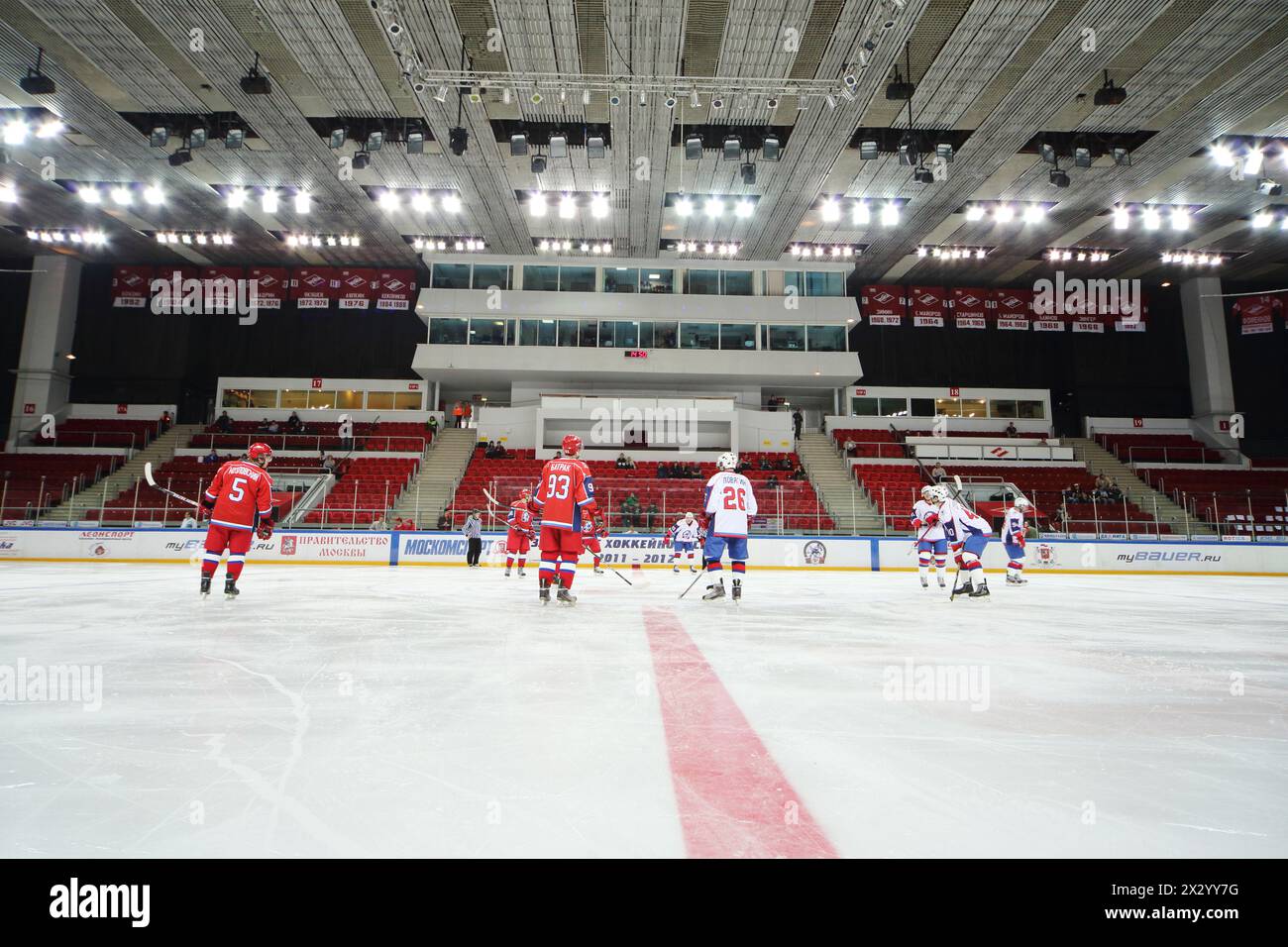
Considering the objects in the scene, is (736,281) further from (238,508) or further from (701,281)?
(238,508)

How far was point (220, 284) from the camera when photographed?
26438mm

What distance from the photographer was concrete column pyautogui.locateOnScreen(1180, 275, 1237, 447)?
1021 inches

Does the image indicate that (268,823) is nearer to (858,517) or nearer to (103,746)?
(103,746)

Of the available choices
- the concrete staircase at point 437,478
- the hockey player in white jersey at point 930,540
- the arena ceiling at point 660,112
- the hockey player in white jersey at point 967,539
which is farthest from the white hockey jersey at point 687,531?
the arena ceiling at point 660,112

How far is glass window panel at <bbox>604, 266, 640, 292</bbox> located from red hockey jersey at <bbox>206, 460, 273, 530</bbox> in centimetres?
1981

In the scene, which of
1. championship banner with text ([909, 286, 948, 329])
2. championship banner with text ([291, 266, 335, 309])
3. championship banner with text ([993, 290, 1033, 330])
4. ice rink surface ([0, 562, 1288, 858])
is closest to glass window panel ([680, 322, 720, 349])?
championship banner with text ([909, 286, 948, 329])

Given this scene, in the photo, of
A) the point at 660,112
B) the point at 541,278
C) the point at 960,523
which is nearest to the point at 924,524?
the point at 960,523

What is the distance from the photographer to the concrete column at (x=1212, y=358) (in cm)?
2594

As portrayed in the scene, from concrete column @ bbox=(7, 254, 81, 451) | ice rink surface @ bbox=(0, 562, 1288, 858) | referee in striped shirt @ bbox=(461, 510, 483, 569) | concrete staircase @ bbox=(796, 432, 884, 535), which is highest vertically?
concrete column @ bbox=(7, 254, 81, 451)

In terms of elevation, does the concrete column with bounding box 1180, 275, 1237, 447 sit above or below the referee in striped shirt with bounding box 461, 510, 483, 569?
above

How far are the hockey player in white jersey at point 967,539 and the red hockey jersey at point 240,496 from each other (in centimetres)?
811

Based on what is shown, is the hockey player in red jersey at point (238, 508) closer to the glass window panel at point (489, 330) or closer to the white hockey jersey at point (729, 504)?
the white hockey jersey at point (729, 504)

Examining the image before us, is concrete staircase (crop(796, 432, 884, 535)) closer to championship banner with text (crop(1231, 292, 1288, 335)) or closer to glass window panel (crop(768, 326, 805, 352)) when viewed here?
glass window panel (crop(768, 326, 805, 352))
